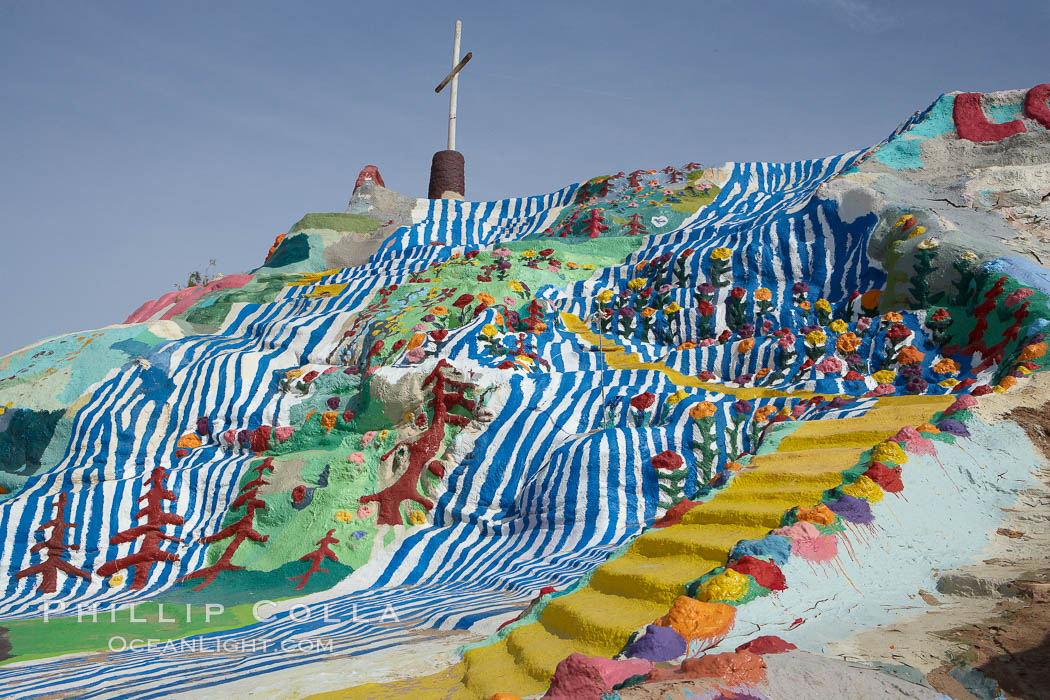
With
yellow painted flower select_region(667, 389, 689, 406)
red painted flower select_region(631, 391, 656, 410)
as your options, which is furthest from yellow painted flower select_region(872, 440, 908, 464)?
red painted flower select_region(631, 391, 656, 410)

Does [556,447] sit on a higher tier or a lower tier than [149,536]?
higher

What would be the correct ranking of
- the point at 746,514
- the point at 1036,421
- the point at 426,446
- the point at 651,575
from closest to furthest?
1. the point at 651,575
2. the point at 746,514
3. the point at 1036,421
4. the point at 426,446

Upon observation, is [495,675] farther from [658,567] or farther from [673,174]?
[673,174]

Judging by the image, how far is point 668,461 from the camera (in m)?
4.71

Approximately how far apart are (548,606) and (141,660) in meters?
1.85

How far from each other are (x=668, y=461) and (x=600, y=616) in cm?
207

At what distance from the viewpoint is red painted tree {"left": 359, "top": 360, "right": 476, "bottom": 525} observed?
5523 mm

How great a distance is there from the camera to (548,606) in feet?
10.0

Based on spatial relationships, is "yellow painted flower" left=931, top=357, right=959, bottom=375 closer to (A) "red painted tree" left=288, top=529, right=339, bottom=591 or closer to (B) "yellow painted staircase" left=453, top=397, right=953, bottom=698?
(B) "yellow painted staircase" left=453, top=397, right=953, bottom=698

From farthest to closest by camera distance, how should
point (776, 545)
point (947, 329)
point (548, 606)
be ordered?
point (947, 329), point (548, 606), point (776, 545)

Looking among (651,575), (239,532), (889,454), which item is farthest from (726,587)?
(239,532)

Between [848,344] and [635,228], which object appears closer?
[848,344]

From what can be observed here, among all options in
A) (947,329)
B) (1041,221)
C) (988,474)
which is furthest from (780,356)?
(988,474)

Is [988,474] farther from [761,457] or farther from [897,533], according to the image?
[761,457]
